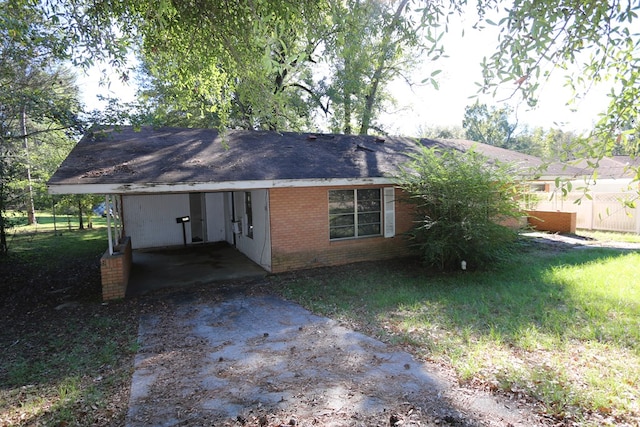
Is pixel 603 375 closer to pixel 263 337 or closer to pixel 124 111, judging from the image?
pixel 263 337

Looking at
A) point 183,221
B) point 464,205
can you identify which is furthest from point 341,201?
point 183,221

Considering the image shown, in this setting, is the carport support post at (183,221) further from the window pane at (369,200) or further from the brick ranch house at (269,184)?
the window pane at (369,200)

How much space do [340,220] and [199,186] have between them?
399 centimetres

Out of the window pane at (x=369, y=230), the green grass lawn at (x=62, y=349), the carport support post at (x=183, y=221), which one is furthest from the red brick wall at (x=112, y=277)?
the carport support post at (x=183, y=221)

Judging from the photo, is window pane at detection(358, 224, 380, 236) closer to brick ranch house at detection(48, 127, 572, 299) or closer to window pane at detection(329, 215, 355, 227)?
brick ranch house at detection(48, 127, 572, 299)

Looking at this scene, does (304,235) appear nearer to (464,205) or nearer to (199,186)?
(199,186)

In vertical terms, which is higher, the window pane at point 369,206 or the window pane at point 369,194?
the window pane at point 369,194

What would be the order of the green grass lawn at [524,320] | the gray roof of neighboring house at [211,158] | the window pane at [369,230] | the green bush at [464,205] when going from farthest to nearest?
the window pane at [369,230] < the green bush at [464,205] < the gray roof of neighboring house at [211,158] < the green grass lawn at [524,320]

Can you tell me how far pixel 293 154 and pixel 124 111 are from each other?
427cm

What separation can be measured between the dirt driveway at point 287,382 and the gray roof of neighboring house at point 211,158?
118 inches

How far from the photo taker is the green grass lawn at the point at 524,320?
384cm

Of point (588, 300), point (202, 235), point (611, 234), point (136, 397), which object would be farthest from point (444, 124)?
point (136, 397)

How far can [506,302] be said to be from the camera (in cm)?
673

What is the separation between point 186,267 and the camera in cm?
1041
